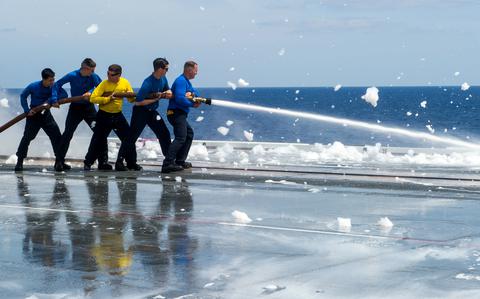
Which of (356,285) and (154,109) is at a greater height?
(154,109)

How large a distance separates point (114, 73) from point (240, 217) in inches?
236

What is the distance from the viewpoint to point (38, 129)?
1672cm

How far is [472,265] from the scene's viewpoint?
24.9ft

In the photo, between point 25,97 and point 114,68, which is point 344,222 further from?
point 25,97

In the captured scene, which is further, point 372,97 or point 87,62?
point 372,97

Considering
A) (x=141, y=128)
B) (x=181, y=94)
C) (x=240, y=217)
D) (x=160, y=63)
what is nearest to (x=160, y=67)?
(x=160, y=63)

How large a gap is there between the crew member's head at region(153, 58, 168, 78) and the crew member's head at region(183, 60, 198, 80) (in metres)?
0.29

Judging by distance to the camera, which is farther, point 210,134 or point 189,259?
point 210,134

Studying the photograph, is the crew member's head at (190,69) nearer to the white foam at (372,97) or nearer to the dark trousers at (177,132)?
the dark trousers at (177,132)

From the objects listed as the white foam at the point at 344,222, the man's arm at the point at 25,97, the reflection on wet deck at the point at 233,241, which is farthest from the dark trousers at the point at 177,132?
the white foam at the point at 344,222

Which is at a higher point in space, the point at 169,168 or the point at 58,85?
the point at 58,85

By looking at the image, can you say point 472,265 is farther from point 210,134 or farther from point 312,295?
point 210,134

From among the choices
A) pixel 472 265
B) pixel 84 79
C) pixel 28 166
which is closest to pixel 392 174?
pixel 84 79

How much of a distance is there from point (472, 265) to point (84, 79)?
9634 mm
